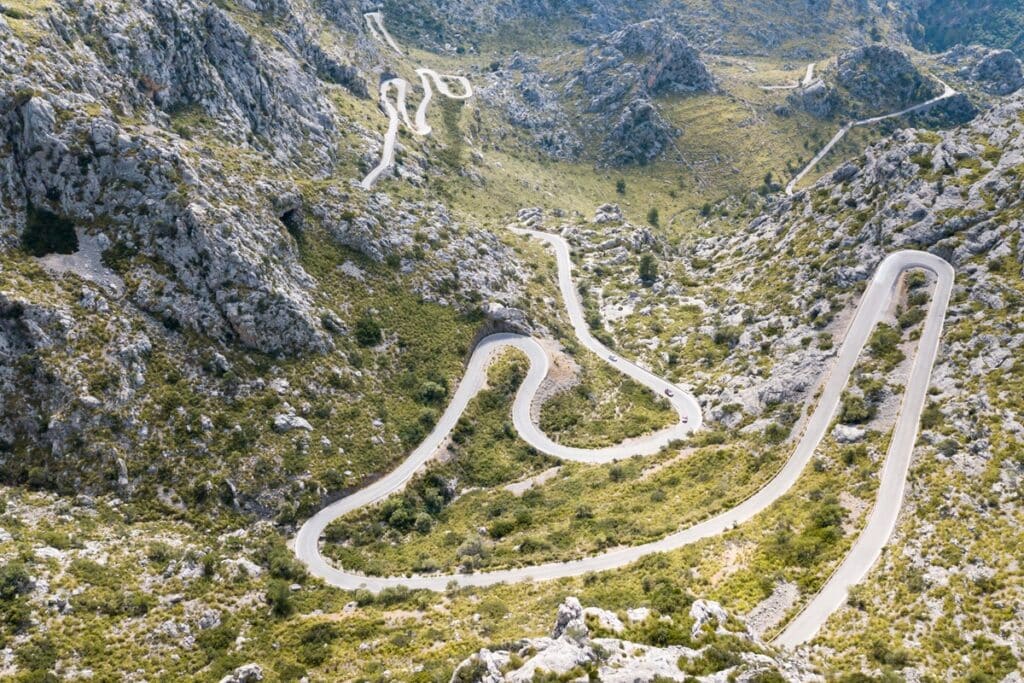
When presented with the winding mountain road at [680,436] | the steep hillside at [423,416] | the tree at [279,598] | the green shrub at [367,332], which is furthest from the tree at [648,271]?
the tree at [279,598]

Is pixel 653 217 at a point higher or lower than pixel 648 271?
higher

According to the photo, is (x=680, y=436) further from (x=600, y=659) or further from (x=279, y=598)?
(x=279, y=598)

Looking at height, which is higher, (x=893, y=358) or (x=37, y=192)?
(x=37, y=192)

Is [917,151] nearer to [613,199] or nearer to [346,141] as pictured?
[613,199]

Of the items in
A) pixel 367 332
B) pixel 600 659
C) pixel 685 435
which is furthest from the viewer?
pixel 367 332

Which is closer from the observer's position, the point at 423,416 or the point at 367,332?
the point at 423,416

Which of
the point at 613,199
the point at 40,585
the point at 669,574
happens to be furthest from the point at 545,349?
the point at 613,199

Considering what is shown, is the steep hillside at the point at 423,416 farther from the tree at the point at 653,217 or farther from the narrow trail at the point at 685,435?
the tree at the point at 653,217

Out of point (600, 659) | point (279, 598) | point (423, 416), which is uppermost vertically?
point (423, 416)

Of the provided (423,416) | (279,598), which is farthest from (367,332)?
(279,598)
